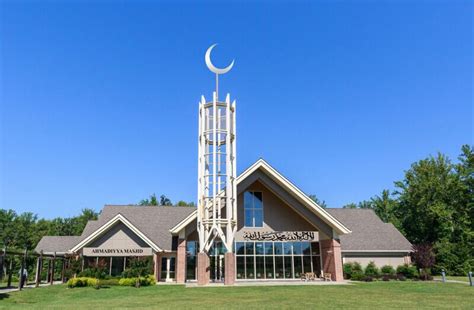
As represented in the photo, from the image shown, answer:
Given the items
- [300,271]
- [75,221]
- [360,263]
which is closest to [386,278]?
[360,263]

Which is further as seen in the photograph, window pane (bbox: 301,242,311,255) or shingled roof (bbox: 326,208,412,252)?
shingled roof (bbox: 326,208,412,252)

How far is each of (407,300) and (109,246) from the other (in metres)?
21.2

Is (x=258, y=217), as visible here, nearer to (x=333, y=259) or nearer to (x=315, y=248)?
(x=315, y=248)

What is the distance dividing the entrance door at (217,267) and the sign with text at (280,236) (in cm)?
238

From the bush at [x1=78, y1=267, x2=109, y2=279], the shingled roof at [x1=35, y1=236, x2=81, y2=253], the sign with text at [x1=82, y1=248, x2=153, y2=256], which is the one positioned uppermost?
the shingled roof at [x1=35, y1=236, x2=81, y2=253]

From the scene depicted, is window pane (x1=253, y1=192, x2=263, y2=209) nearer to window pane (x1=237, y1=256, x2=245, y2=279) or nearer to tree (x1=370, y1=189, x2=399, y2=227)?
window pane (x1=237, y1=256, x2=245, y2=279)

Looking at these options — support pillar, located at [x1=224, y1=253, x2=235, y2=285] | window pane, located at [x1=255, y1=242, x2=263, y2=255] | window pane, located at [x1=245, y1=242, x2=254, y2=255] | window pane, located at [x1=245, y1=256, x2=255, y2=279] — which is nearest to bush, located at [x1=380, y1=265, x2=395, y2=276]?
window pane, located at [x1=255, y1=242, x2=263, y2=255]

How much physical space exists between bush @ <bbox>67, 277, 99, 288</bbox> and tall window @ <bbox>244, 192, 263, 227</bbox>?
10.9 metres

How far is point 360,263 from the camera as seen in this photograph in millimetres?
32750

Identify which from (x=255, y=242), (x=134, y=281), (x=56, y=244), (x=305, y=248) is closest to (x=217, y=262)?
(x=255, y=242)

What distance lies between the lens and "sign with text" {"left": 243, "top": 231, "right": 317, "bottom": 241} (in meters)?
27.7

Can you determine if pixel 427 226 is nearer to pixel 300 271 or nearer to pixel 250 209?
pixel 300 271

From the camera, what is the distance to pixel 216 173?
25.0 m

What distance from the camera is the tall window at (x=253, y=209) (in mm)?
28203
